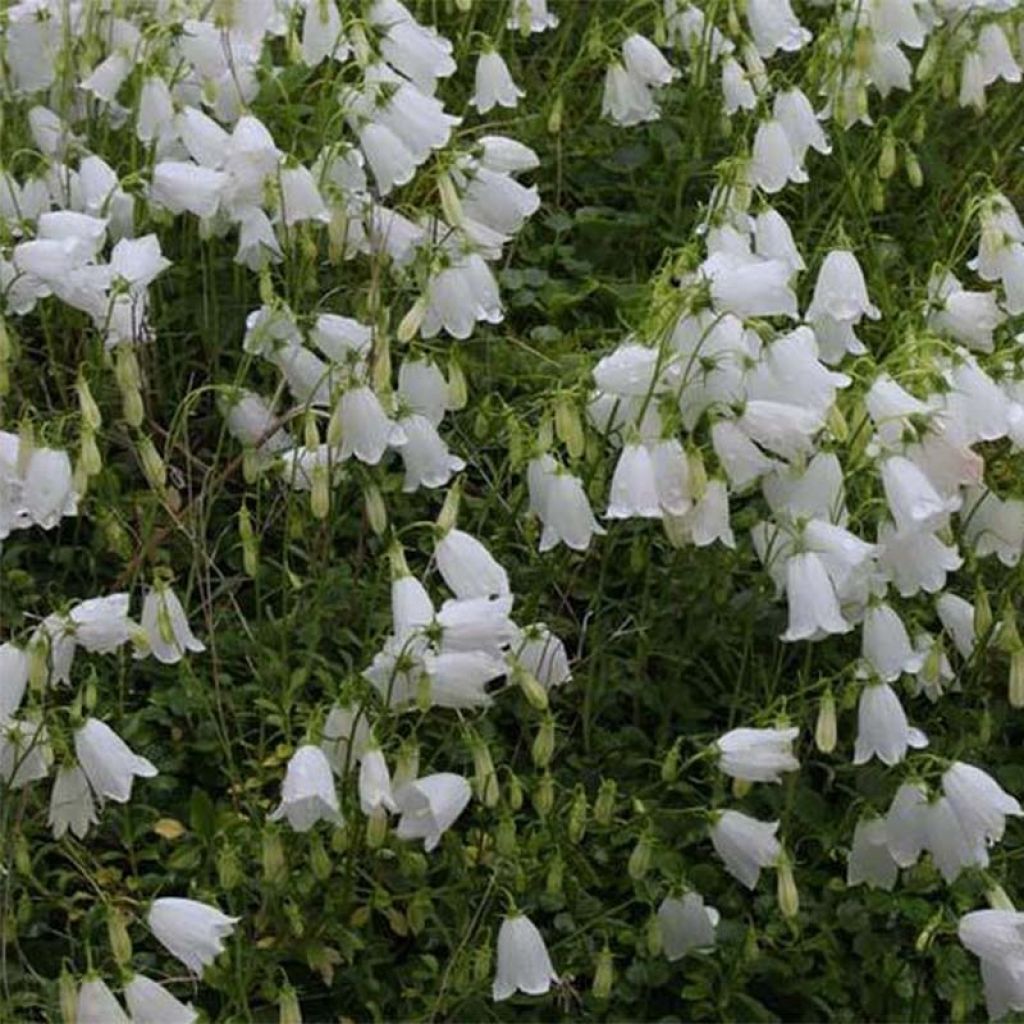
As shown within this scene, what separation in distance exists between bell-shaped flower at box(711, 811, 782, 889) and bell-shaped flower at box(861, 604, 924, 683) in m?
0.27

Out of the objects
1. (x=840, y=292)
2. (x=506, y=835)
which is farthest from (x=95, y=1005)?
(x=840, y=292)

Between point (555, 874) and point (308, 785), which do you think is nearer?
point (308, 785)

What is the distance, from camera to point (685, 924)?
3.08 meters

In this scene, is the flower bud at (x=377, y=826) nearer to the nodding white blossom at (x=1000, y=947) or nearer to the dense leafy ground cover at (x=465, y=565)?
the dense leafy ground cover at (x=465, y=565)

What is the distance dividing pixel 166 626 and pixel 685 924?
0.80 meters

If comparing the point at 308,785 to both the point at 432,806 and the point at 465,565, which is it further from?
the point at 465,565

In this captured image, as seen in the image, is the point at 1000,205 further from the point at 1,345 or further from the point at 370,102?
the point at 1,345

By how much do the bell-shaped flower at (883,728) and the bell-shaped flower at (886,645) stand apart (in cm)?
3

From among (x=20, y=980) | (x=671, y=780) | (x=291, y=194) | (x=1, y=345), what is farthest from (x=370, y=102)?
(x=20, y=980)

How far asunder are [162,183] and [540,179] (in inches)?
49.6

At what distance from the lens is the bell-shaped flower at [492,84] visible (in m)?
4.16

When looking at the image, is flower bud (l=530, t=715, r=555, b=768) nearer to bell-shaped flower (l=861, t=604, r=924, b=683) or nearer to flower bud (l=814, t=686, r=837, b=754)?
flower bud (l=814, t=686, r=837, b=754)

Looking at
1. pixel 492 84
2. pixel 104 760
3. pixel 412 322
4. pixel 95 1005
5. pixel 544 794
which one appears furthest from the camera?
pixel 492 84

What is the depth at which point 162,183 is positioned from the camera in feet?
11.7
